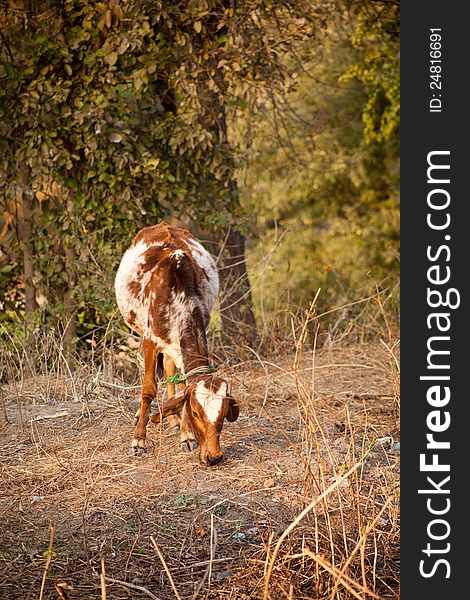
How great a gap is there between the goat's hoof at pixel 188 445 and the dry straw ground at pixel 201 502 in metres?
0.10

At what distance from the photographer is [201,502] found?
209 inches

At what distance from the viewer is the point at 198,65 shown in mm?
9055

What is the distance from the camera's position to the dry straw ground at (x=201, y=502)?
429 cm

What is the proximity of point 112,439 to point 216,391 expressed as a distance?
132 centimetres

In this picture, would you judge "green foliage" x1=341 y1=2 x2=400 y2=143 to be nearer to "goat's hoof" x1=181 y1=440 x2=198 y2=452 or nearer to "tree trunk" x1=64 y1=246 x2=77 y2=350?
"tree trunk" x1=64 y1=246 x2=77 y2=350

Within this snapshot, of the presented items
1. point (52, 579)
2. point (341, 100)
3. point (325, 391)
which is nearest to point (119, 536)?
point (52, 579)

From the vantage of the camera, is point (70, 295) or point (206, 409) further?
point (70, 295)

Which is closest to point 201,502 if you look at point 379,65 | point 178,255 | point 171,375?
point 171,375

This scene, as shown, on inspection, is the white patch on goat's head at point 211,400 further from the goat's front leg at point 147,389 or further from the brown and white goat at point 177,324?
the goat's front leg at point 147,389

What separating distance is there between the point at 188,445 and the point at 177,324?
0.81 meters

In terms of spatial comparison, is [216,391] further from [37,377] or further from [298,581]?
[37,377]

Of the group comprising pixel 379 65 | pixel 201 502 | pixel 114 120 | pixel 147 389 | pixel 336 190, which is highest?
pixel 379 65

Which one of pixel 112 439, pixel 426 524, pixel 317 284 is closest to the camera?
pixel 426 524

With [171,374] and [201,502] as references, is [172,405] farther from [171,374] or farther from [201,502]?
[171,374]
